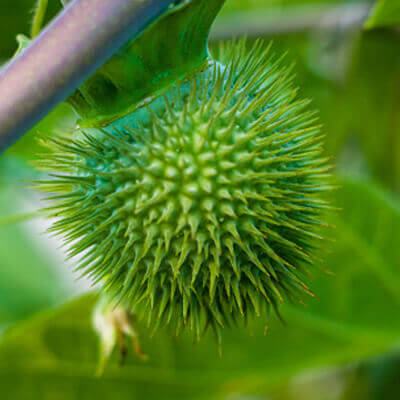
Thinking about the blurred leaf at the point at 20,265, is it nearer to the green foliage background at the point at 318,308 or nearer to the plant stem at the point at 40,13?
the green foliage background at the point at 318,308

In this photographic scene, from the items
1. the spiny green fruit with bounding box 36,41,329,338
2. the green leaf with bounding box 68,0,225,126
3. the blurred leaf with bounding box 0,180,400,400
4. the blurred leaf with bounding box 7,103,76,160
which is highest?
the blurred leaf with bounding box 7,103,76,160

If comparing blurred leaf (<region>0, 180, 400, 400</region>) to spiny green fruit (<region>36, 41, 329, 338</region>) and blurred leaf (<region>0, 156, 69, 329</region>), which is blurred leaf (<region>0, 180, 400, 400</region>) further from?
spiny green fruit (<region>36, 41, 329, 338</region>)

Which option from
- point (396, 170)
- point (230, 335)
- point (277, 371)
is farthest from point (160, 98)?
point (396, 170)

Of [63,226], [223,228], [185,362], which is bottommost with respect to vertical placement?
[185,362]

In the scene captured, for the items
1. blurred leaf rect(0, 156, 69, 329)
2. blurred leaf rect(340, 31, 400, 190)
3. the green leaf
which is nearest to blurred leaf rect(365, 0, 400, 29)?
the green leaf

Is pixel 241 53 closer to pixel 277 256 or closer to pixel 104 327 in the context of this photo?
pixel 277 256
